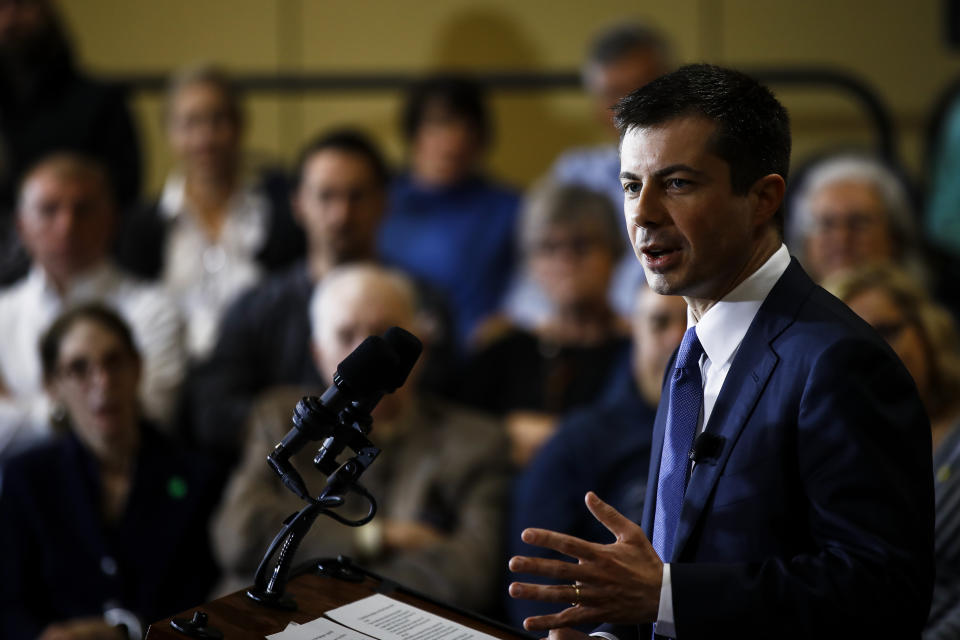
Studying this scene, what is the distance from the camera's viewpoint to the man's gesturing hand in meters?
1.11

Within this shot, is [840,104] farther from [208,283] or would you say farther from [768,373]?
[768,373]

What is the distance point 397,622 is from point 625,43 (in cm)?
281

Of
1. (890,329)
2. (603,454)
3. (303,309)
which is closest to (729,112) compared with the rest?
(890,329)

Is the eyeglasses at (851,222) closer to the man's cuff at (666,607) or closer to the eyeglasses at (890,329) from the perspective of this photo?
the eyeglasses at (890,329)

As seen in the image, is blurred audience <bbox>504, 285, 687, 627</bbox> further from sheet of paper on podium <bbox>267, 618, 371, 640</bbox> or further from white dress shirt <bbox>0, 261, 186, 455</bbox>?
sheet of paper on podium <bbox>267, 618, 371, 640</bbox>

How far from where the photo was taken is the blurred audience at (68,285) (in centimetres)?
327

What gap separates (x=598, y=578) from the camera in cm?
111

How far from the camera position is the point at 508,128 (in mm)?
4961

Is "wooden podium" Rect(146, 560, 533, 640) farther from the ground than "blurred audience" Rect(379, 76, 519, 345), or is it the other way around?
"blurred audience" Rect(379, 76, 519, 345)

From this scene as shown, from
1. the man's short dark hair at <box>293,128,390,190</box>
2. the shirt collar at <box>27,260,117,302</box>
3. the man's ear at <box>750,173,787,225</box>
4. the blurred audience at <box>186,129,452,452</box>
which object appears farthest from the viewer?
the man's short dark hair at <box>293,128,390,190</box>

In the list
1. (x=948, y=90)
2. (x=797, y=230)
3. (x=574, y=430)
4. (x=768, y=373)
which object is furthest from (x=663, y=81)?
(x=948, y=90)

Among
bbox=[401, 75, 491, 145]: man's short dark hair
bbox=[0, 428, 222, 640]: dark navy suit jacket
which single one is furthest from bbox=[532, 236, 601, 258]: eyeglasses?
bbox=[0, 428, 222, 640]: dark navy suit jacket

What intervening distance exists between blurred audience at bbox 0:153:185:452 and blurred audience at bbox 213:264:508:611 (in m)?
0.58

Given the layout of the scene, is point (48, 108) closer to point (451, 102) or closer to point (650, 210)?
point (451, 102)
